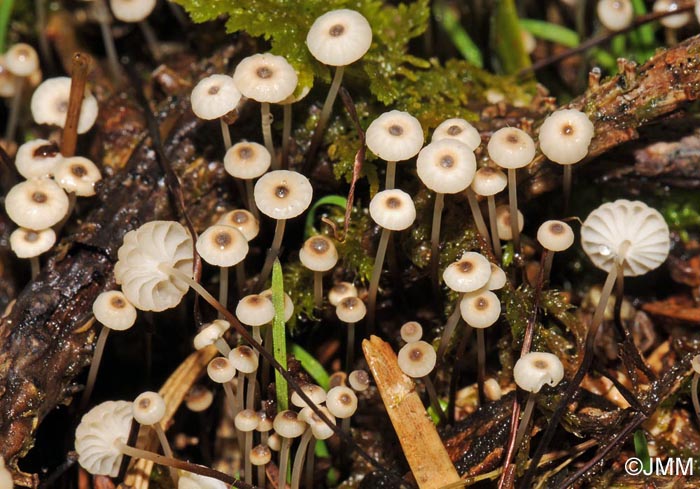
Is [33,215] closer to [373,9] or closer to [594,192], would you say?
[373,9]

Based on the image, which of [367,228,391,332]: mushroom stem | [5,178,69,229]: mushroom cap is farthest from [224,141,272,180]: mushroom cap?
[5,178,69,229]: mushroom cap

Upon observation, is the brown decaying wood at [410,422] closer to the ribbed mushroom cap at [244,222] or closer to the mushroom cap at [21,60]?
the ribbed mushroom cap at [244,222]

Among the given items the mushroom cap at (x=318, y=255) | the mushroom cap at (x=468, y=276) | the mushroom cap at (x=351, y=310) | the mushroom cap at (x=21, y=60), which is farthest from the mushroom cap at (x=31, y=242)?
the mushroom cap at (x=468, y=276)

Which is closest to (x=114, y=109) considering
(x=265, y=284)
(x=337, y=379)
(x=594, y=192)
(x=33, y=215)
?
(x=33, y=215)

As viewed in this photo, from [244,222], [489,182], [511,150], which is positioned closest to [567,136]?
[511,150]

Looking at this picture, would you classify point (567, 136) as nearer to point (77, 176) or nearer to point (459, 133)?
point (459, 133)
